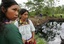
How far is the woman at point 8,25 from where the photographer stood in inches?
60.7

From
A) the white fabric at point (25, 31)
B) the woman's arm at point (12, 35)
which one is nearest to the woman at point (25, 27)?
the white fabric at point (25, 31)

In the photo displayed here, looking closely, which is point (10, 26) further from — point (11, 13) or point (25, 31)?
point (25, 31)

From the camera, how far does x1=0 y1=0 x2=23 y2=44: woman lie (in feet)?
5.06

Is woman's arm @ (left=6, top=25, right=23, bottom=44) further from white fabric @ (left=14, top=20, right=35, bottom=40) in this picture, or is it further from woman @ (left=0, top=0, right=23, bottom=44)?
white fabric @ (left=14, top=20, right=35, bottom=40)

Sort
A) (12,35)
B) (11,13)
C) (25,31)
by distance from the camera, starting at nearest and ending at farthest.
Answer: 1. (12,35)
2. (11,13)
3. (25,31)

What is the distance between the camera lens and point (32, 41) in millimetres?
3668

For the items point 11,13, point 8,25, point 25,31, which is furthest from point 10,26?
point 25,31

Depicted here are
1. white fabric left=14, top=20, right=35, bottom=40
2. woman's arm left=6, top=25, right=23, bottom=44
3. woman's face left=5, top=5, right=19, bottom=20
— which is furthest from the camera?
white fabric left=14, top=20, right=35, bottom=40

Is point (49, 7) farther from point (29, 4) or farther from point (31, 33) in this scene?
point (31, 33)

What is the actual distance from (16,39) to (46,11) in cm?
2214

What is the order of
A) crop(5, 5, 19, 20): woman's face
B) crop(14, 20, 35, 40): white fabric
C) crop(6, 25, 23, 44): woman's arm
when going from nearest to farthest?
crop(6, 25, 23, 44): woman's arm, crop(5, 5, 19, 20): woman's face, crop(14, 20, 35, 40): white fabric

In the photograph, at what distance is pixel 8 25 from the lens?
5.14ft

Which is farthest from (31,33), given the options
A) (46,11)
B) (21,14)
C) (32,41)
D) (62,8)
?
(62,8)

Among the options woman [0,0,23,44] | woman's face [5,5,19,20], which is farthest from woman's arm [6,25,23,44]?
woman's face [5,5,19,20]
